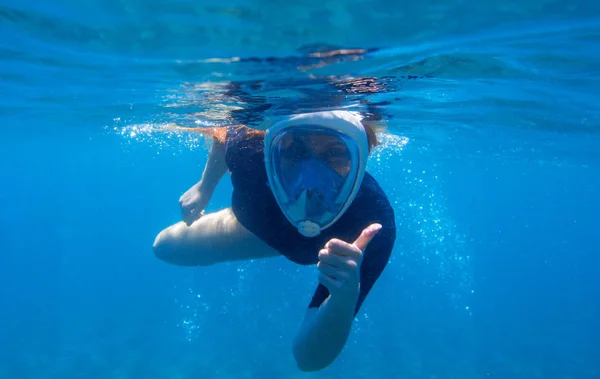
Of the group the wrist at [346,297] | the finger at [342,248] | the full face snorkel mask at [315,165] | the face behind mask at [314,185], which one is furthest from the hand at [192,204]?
the finger at [342,248]

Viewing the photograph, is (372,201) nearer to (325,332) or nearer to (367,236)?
(367,236)

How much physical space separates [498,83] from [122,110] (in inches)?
457

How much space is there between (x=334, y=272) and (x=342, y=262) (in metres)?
0.13

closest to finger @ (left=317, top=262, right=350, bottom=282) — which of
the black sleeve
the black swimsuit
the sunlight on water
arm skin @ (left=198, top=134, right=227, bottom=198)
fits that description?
the black swimsuit

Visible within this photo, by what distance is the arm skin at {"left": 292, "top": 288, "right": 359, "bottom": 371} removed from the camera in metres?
3.88

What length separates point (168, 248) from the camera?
7359 millimetres

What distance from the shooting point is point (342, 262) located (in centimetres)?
354

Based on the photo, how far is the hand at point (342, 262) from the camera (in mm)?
3512

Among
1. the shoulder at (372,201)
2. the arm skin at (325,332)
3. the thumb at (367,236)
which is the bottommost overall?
the arm skin at (325,332)

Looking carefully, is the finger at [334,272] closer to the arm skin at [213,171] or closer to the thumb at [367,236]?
the thumb at [367,236]

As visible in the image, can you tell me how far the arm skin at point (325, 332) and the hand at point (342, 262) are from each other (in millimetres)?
185

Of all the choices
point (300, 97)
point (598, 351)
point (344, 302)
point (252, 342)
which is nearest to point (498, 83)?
point (300, 97)

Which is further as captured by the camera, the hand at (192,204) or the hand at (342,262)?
the hand at (192,204)

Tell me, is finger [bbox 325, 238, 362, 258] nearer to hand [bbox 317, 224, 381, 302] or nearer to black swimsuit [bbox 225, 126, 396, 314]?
hand [bbox 317, 224, 381, 302]
